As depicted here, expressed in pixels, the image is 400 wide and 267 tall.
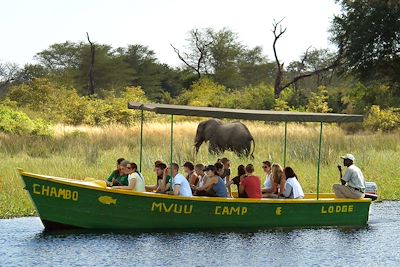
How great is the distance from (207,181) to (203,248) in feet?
6.97

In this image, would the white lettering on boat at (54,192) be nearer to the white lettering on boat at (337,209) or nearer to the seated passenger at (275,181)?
the seated passenger at (275,181)

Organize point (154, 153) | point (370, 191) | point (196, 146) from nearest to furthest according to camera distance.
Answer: point (370, 191) < point (154, 153) < point (196, 146)

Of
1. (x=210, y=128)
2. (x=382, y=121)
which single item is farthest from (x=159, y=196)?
(x=382, y=121)

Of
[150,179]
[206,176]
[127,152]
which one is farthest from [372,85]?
[206,176]

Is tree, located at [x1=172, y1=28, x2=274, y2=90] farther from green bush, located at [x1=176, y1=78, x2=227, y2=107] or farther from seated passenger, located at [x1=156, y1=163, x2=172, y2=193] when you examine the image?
seated passenger, located at [x1=156, y1=163, x2=172, y2=193]

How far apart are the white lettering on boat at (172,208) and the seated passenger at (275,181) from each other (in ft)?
7.19

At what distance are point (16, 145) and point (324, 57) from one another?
6515cm

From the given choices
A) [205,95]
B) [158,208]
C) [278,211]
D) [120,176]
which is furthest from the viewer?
[205,95]

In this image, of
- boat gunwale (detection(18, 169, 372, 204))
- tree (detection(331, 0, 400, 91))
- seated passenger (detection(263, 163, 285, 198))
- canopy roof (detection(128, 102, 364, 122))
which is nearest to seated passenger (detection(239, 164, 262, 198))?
boat gunwale (detection(18, 169, 372, 204))

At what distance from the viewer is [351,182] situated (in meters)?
19.5

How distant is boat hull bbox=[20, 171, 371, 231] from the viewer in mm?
17453

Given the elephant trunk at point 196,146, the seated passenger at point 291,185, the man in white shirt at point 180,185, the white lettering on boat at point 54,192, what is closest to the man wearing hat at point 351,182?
the seated passenger at point 291,185

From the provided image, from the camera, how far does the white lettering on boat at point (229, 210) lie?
59.4ft

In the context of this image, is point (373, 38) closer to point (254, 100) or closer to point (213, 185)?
point (254, 100)
